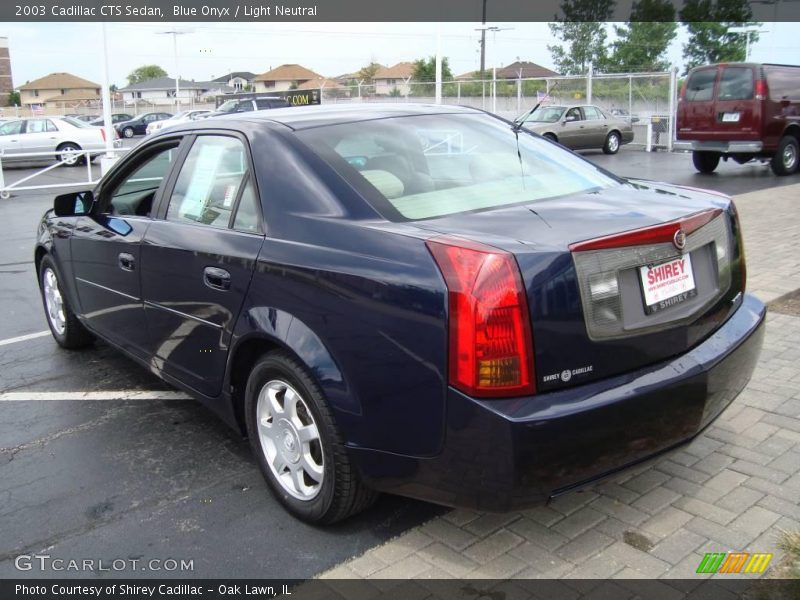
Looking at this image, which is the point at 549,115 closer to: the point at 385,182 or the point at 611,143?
the point at 611,143

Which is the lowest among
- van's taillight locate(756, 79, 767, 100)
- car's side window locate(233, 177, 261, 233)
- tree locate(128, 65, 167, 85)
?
car's side window locate(233, 177, 261, 233)

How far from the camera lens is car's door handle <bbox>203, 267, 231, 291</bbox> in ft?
10.8

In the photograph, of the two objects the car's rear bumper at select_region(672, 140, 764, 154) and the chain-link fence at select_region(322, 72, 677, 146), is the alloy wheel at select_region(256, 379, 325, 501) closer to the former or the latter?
the car's rear bumper at select_region(672, 140, 764, 154)

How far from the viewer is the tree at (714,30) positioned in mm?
39375

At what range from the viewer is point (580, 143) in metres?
22.7

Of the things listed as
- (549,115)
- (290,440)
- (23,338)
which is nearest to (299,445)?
(290,440)

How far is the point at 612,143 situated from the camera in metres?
23.4

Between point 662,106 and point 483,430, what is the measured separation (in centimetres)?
2556

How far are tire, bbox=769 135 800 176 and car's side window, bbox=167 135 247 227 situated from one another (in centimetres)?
A: 1474

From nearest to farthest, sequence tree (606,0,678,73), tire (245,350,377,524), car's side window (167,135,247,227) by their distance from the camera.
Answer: tire (245,350,377,524), car's side window (167,135,247,227), tree (606,0,678,73)

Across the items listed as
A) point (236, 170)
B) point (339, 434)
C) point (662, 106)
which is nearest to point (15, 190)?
point (236, 170)

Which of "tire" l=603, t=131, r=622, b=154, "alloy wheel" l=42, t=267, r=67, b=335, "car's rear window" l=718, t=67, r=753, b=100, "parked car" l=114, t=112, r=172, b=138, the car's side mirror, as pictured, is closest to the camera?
the car's side mirror

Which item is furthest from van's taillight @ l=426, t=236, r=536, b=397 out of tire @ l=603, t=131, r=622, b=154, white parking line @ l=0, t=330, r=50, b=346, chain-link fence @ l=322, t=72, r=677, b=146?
tire @ l=603, t=131, r=622, b=154

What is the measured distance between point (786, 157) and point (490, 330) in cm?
1566
